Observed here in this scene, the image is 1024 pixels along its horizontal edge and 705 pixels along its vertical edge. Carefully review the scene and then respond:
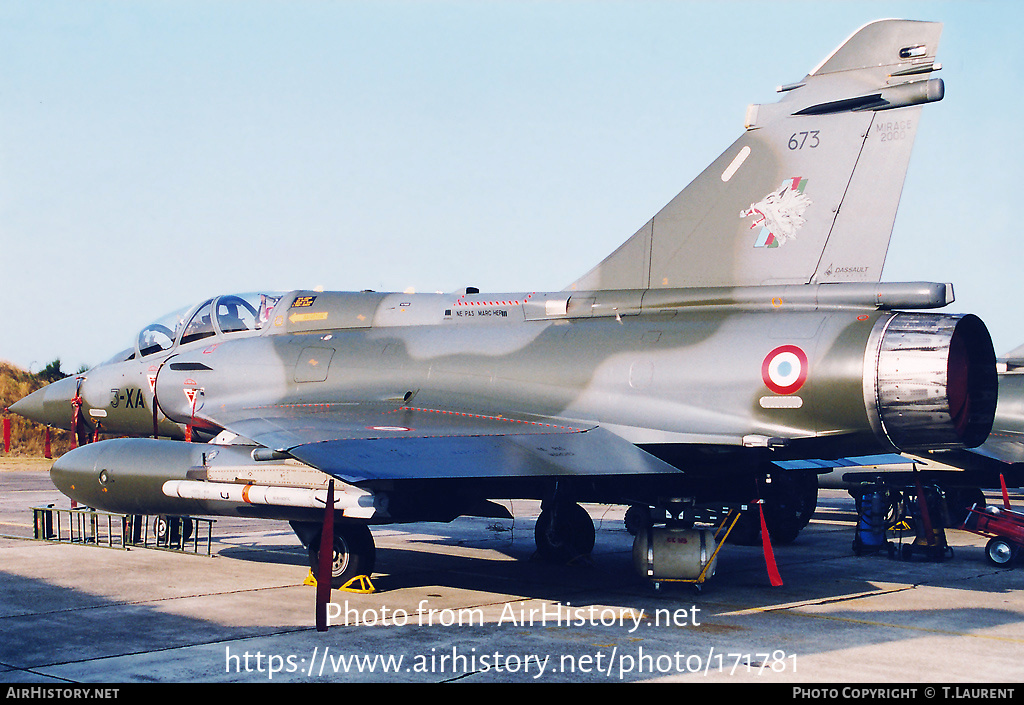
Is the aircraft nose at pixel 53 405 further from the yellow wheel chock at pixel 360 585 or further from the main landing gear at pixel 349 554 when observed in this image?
the yellow wheel chock at pixel 360 585

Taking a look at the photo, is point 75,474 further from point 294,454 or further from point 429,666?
point 429,666

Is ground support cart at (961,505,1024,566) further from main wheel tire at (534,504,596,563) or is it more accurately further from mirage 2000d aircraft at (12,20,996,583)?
main wheel tire at (534,504,596,563)

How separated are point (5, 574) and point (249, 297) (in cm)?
475

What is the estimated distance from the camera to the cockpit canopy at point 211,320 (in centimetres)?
1327

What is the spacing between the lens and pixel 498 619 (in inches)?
348

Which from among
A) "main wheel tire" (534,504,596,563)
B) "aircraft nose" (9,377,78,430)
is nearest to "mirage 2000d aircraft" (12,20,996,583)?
"main wheel tire" (534,504,596,563)

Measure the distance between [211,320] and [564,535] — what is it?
5.93 metres

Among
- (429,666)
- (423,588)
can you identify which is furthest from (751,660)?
(423,588)

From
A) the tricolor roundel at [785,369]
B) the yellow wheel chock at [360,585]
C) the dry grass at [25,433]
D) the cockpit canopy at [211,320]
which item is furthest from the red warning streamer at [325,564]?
the dry grass at [25,433]

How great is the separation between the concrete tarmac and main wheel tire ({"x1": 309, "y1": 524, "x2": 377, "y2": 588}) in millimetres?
319

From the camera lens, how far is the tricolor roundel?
8688mm

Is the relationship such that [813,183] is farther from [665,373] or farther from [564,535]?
[564,535]

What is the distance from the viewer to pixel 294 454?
25.8 ft

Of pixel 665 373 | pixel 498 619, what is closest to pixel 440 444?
pixel 498 619
